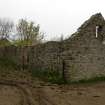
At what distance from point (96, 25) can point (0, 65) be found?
6.28m

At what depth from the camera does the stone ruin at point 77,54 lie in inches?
674

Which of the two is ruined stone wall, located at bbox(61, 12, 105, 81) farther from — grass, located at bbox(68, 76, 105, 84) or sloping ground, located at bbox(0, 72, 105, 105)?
sloping ground, located at bbox(0, 72, 105, 105)

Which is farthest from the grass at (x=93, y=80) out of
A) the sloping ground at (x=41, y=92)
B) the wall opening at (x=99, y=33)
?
the wall opening at (x=99, y=33)

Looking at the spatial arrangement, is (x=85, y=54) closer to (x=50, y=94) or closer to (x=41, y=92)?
(x=41, y=92)

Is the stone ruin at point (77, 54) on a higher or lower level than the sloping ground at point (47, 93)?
higher

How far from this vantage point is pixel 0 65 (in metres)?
19.1

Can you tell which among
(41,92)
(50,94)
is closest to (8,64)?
(41,92)

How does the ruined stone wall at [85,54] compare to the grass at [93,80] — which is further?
the ruined stone wall at [85,54]

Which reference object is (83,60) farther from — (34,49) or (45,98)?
(45,98)

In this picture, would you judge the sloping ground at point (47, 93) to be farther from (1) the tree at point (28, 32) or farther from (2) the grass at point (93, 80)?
(1) the tree at point (28, 32)

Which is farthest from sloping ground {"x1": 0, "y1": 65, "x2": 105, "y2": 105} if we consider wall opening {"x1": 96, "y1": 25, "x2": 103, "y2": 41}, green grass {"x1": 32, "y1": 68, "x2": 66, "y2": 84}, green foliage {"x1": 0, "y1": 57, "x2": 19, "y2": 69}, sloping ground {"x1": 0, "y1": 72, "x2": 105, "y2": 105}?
wall opening {"x1": 96, "y1": 25, "x2": 103, "y2": 41}

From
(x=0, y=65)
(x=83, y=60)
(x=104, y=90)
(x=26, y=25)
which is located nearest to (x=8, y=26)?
(x=26, y=25)

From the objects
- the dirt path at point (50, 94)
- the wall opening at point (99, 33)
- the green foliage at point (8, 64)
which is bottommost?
the dirt path at point (50, 94)

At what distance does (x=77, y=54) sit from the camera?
17250 millimetres
